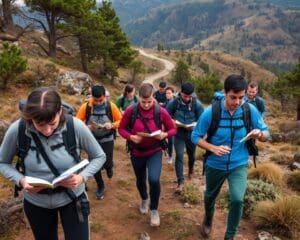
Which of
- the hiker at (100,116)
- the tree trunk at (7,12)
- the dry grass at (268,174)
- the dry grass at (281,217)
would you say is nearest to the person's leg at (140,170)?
the hiker at (100,116)

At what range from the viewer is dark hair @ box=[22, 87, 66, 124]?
2.90 metres

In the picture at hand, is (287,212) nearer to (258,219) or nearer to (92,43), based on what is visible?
(258,219)

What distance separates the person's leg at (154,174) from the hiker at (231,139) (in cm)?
87

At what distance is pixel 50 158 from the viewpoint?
324 centimetres

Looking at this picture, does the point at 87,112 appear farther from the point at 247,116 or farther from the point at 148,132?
the point at 247,116

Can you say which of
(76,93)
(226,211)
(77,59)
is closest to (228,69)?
(77,59)

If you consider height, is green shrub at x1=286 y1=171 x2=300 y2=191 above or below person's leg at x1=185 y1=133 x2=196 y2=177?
below

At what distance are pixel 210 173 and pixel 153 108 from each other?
4.14ft

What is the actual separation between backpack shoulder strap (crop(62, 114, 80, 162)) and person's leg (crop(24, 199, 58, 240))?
0.64m

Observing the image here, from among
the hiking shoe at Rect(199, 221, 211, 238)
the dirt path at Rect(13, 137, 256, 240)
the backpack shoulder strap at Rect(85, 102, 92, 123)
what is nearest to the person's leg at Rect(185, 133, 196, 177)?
the dirt path at Rect(13, 137, 256, 240)

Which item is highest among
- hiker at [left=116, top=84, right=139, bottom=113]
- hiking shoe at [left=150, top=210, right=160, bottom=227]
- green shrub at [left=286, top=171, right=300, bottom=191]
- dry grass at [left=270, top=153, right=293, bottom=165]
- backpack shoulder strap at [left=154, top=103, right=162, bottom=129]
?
backpack shoulder strap at [left=154, top=103, right=162, bottom=129]

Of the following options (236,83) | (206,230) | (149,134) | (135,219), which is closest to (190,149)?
(135,219)

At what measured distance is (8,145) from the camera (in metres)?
3.34

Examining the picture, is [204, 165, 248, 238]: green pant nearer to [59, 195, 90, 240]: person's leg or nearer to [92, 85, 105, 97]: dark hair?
[59, 195, 90, 240]: person's leg
